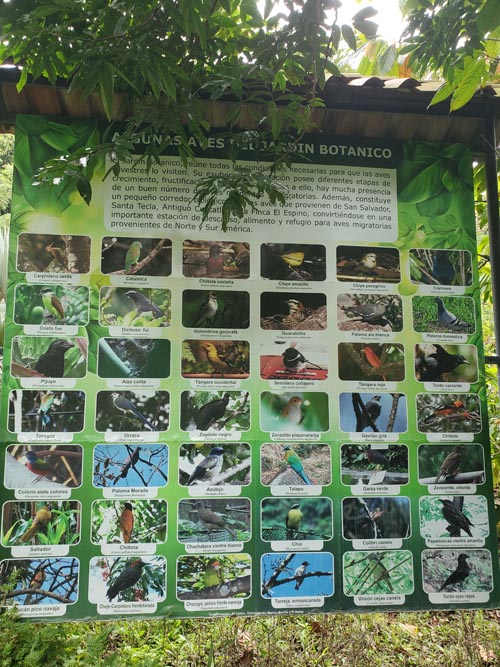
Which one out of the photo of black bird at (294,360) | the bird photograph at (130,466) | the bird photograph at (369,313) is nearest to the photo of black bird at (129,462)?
the bird photograph at (130,466)

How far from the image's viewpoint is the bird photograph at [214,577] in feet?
9.25

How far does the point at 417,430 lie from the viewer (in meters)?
3.06

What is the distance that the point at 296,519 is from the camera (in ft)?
9.58

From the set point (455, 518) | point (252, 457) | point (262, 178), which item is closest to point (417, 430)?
point (455, 518)

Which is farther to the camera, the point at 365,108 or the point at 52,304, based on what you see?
the point at 365,108

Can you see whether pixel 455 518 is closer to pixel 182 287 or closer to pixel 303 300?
pixel 303 300

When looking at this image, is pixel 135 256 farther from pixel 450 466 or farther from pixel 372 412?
pixel 450 466

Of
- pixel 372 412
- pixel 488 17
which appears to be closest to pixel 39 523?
pixel 372 412

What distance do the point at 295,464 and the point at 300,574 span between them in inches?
20.5

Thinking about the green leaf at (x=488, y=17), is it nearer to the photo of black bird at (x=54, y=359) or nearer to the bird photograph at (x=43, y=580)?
the photo of black bird at (x=54, y=359)

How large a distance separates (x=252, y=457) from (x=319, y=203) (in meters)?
1.37

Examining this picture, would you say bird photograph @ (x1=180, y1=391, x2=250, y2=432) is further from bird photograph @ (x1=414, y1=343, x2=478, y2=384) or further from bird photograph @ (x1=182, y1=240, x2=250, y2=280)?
bird photograph @ (x1=414, y1=343, x2=478, y2=384)

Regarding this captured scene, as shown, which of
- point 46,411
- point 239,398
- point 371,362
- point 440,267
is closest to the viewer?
point 46,411

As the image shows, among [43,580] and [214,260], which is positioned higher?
[214,260]
